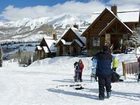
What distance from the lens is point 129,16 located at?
5916 centimetres

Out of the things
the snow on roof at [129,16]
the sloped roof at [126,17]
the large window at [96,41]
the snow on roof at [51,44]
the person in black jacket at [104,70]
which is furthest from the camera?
the snow on roof at [51,44]

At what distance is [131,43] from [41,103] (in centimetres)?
4190

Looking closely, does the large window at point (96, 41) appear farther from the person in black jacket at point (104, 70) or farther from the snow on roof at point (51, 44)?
the person in black jacket at point (104, 70)

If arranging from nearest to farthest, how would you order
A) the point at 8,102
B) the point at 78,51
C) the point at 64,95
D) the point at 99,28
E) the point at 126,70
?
the point at 8,102 < the point at 64,95 < the point at 126,70 < the point at 99,28 < the point at 78,51

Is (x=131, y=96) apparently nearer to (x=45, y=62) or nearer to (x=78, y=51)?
(x=45, y=62)

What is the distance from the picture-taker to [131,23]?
57312 mm

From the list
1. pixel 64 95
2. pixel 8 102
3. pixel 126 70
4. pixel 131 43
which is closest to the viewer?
pixel 8 102

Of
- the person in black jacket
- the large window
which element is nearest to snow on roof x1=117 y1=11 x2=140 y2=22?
the large window

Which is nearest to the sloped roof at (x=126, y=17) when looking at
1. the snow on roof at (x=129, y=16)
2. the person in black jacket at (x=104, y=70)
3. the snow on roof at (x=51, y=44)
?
the snow on roof at (x=129, y=16)

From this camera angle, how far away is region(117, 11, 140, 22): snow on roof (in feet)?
189

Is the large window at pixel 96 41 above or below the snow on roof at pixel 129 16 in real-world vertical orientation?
below

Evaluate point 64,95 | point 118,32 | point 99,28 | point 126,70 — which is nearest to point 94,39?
point 99,28

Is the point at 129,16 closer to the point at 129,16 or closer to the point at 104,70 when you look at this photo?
the point at 129,16

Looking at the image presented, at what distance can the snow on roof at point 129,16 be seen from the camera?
57.6 m
